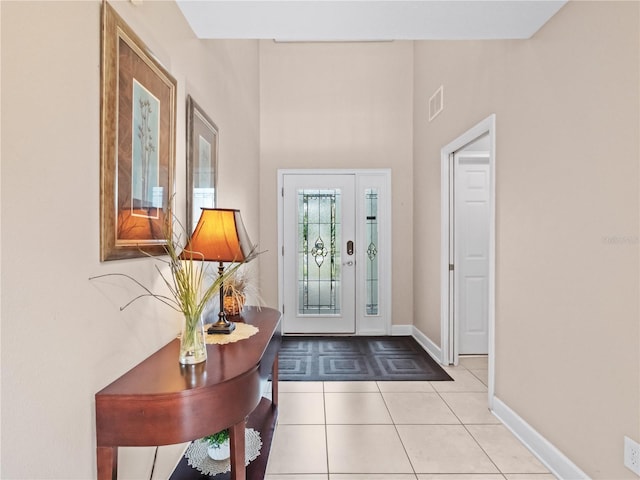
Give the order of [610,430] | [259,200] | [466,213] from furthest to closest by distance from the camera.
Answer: [259,200] → [466,213] → [610,430]

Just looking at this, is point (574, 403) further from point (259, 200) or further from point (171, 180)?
point (259, 200)

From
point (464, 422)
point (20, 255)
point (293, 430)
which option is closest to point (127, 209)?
point (20, 255)

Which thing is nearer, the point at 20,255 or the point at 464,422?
the point at 20,255

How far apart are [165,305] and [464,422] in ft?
7.00

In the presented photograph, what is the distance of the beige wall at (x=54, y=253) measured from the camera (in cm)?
85

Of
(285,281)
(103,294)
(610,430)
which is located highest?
(103,294)

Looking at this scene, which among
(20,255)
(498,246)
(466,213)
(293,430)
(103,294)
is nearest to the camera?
(20,255)

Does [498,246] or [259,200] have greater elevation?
[259,200]

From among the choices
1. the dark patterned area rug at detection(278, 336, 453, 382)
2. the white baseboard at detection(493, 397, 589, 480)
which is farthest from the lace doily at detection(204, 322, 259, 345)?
the white baseboard at detection(493, 397, 589, 480)

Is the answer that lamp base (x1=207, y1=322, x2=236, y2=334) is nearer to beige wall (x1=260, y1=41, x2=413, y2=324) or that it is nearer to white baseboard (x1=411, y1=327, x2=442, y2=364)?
white baseboard (x1=411, y1=327, x2=442, y2=364)

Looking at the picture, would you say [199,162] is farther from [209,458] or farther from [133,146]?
[209,458]

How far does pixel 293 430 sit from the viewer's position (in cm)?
237

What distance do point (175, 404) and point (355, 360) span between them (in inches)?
108

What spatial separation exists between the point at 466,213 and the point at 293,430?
278 cm
